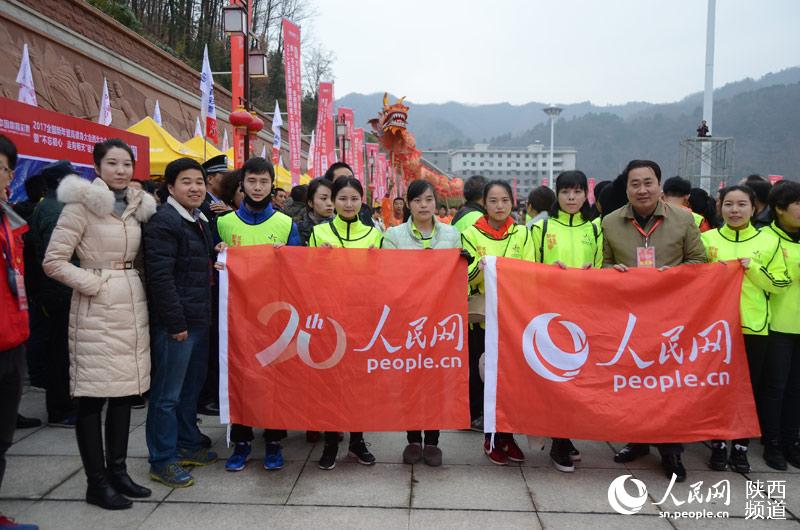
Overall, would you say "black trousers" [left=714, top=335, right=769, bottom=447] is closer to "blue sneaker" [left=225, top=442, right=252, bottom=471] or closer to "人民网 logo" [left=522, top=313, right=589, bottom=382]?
"人民网 logo" [left=522, top=313, right=589, bottom=382]

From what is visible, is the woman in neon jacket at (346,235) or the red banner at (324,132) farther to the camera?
the red banner at (324,132)

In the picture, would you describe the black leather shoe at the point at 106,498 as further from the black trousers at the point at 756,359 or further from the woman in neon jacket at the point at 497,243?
the black trousers at the point at 756,359

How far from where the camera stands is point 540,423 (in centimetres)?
352

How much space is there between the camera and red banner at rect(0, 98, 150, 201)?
441 cm

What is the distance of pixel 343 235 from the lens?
3.82 metres

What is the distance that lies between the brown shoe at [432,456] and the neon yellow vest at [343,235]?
141cm

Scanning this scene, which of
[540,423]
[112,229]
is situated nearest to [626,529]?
[540,423]

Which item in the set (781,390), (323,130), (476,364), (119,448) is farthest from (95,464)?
(323,130)

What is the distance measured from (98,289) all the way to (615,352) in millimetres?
3078

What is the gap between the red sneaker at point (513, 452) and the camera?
3697 millimetres

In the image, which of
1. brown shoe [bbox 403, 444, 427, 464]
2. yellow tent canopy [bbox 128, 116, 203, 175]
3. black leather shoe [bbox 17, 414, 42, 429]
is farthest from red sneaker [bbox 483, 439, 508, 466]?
yellow tent canopy [bbox 128, 116, 203, 175]

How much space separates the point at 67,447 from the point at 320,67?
44409mm

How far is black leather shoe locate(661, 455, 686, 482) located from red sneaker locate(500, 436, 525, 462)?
0.90 metres

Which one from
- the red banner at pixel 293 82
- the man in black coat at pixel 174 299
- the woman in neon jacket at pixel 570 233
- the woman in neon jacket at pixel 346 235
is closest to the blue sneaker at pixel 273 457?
the woman in neon jacket at pixel 346 235
